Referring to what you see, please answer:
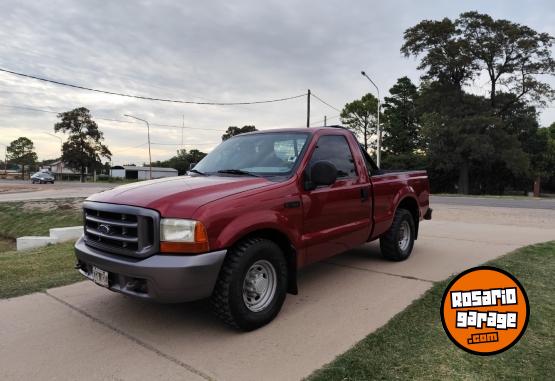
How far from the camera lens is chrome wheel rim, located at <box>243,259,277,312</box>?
3461mm

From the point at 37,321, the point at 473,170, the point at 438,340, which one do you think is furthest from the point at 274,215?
the point at 473,170

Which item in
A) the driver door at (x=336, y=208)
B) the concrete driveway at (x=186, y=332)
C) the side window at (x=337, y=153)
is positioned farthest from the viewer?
the side window at (x=337, y=153)

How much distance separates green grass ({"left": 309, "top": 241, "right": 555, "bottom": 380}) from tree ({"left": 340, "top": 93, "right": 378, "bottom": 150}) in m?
52.0

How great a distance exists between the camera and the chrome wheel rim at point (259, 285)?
136 inches

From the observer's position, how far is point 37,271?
5504 millimetres

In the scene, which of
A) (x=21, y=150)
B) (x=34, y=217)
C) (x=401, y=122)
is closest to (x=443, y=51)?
(x=401, y=122)

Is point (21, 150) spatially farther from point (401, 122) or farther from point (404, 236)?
point (404, 236)

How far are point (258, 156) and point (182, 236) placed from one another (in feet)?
5.20

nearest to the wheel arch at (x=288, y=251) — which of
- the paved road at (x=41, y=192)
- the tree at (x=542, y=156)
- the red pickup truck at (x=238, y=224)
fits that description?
the red pickup truck at (x=238, y=224)

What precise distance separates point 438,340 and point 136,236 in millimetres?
2500

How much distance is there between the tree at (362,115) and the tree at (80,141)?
4869cm

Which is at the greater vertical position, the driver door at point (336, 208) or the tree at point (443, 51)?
the tree at point (443, 51)
